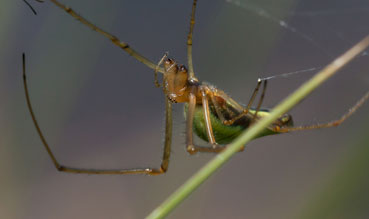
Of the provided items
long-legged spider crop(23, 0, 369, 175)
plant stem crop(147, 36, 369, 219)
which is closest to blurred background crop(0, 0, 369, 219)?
→ long-legged spider crop(23, 0, 369, 175)

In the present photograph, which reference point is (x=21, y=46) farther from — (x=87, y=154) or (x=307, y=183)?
(x=307, y=183)

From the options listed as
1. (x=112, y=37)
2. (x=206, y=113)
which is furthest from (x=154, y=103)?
(x=112, y=37)

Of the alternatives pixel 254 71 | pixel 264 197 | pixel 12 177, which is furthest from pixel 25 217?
pixel 254 71

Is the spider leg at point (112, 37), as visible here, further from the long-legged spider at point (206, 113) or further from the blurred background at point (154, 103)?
the blurred background at point (154, 103)

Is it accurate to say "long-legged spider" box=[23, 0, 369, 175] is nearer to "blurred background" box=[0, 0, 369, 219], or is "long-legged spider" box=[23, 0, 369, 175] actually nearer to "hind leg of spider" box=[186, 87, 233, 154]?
"hind leg of spider" box=[186, 87, 233, 154]

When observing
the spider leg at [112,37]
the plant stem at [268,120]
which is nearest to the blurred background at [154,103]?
the spider leg at [112,37]
